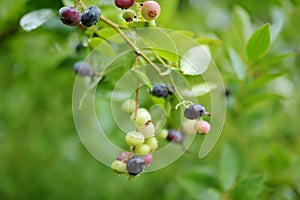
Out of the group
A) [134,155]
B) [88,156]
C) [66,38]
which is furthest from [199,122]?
[88,156]

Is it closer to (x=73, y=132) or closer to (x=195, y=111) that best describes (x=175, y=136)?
(x=195, y=111)

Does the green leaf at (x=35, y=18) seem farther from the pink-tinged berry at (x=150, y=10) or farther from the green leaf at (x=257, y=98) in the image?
the green leaf at (x=257, y=98)

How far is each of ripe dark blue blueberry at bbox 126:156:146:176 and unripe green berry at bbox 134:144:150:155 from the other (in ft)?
0.08

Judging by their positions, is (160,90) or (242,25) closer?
(160,90)

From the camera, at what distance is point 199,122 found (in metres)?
0.77

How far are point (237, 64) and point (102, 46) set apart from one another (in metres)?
0.41

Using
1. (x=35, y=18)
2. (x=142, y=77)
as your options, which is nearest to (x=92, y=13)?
(x=142, y=77)

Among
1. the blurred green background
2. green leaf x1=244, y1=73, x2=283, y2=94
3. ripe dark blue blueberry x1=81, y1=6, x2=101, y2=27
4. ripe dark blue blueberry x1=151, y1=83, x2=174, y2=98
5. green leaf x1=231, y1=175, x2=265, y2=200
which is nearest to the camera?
ripe dark blue blueberry x1=81, y1=6, x2=101, y2=27

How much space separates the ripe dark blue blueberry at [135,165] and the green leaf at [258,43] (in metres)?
0.41

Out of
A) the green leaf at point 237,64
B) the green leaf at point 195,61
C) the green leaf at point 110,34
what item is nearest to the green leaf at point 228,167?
the green leaf at point 237,64

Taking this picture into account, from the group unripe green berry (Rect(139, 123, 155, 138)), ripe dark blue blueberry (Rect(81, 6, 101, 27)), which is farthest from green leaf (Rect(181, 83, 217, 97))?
ripe dark blue blueberry (Rect(81, 6, 101, 27))

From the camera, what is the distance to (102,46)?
91cm

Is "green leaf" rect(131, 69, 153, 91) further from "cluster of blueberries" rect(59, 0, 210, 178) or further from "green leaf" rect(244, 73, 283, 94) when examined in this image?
"green leaf" rect(244, 73, 283, 94)

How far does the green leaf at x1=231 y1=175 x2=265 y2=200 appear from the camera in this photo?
41.9 inches
